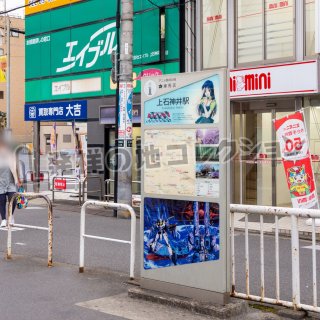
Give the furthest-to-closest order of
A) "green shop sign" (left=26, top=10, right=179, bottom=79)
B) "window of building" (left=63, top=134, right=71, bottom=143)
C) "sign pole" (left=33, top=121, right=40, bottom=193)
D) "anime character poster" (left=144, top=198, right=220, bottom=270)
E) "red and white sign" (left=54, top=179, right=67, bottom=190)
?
"window of building" (left=63, top=134, right=71, bottom=143) < "sign pole" (left=33, top=121, right=40, bottom=193) < "red and white sign" (left=54, top=179, right=67, bottom=190) < "green shop sign" (left=26, top=10, right=179, bottom=79) < "anime character poster" (left=144, top=198, right=220, bottom=270)

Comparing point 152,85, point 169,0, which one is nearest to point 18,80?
point 169,0

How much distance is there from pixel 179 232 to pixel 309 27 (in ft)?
29.9

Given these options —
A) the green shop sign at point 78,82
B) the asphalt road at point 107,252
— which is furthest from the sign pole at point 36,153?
the asphalt road at point 107,252

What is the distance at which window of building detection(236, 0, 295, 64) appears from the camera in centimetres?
1348

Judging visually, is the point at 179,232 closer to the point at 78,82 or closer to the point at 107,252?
the point at 107,252

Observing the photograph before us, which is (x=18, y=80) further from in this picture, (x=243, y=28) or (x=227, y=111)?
(x=227, y=111)

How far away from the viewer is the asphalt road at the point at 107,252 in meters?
6.99

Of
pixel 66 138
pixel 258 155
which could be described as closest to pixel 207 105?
pixel 258 155

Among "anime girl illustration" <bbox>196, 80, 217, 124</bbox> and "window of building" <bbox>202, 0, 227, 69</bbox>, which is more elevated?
"window of building" <bbox>202, 0, 227, 69</bbox>

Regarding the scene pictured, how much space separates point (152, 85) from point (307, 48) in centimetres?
823

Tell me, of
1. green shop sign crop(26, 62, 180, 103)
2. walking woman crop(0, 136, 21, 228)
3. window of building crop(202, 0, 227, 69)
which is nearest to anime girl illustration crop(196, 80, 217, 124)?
walking woman crop(0, 136, 21, 228)

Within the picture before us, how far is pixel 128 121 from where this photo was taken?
13078 mm

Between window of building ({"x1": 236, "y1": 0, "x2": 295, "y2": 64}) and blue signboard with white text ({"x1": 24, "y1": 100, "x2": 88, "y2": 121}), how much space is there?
18.8 ft

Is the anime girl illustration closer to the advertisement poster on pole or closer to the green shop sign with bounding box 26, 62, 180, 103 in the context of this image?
the advertisement poster on pole
